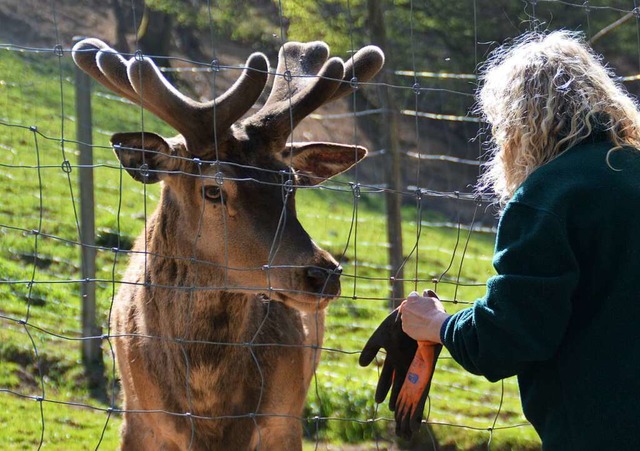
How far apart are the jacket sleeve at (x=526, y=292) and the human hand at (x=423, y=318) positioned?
1.19ft

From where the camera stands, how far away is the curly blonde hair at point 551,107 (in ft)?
11.1

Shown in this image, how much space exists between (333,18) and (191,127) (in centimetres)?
548

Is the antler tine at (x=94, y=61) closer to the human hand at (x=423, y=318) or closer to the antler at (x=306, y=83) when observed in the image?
the antler at (x=306, y=83)

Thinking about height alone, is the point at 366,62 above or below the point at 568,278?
above

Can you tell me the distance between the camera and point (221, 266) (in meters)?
4.71

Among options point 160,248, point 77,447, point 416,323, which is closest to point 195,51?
point 77,447

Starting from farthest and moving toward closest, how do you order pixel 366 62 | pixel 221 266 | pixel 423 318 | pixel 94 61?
pixel 366 62 → pixel 94 61 → pixel 221 266 → pixel 423 318

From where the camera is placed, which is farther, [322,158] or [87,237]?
[87,237]

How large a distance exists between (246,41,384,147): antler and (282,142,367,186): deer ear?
23 centimetres

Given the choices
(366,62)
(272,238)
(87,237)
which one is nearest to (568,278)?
(272,238)

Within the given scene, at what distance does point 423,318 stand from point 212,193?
1787 mm

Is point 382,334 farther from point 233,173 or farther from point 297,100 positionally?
point 297,100

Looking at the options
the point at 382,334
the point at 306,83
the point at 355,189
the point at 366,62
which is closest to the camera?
the point at 382,334

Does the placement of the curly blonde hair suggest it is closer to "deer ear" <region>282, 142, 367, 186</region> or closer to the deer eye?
the deer eye
